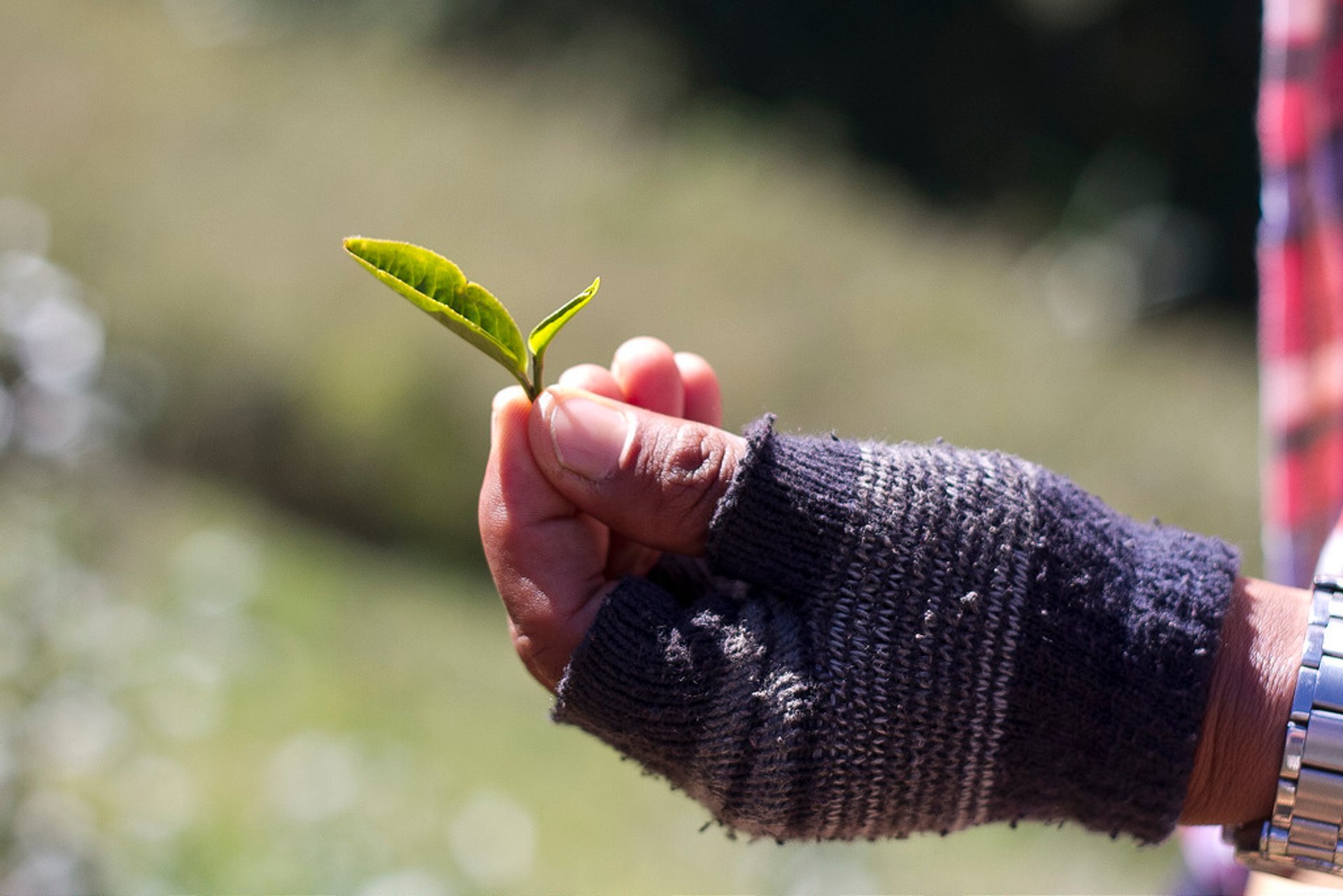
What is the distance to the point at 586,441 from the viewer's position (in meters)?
1.16

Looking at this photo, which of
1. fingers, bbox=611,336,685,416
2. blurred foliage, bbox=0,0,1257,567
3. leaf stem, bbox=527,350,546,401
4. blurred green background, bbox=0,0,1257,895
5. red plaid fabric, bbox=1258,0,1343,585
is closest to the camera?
leaf stem, bbox=527,350,546,401

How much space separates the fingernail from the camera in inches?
45.8

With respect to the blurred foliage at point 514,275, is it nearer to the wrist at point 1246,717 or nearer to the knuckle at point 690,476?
the wrist at point 1246,717

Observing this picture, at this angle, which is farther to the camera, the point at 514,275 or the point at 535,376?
the point at 514,275

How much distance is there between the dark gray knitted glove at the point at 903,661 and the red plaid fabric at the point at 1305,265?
0.74 metres

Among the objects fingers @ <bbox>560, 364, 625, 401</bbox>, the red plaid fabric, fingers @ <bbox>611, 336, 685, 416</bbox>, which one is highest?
the red plaid fabric

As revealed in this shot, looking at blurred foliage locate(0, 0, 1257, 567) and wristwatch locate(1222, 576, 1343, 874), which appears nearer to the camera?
wristwatch locate(1222, 576, 1343, 874)

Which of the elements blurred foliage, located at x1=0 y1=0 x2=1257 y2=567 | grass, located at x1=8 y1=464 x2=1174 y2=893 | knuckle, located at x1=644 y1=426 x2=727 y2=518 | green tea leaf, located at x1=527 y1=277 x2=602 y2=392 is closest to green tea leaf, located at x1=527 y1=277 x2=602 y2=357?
green tea leaf, located at x1=527 y1=277 x2=602 y2=392

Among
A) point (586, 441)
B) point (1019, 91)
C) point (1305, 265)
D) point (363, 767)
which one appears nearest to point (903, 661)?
point (586, 441)

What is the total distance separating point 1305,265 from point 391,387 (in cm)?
253

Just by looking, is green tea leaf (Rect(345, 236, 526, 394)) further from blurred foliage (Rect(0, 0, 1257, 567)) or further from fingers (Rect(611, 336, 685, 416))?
blurred foliage (Rect(0, 0, 1257, 567))

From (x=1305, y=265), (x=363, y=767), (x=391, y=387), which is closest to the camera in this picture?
(x=1305, y=265)

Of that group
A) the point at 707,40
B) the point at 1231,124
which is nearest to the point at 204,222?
the point at 707,40

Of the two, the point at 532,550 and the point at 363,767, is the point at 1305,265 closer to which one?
the point at 532,550
